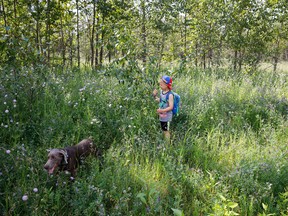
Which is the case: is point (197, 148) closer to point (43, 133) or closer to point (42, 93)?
point (43, 133)

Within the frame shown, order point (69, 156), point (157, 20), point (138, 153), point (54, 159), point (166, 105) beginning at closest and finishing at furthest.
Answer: point (54, 159), point (69, 156), point (138, 153), point (166, 105), point (157, 20)

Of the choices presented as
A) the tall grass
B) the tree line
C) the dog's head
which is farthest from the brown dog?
the tree line

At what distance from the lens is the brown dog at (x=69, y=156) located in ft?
10.2

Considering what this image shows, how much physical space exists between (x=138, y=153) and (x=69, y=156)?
105 cm

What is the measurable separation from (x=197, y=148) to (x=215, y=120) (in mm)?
1385

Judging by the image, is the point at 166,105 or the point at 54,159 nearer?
the point at 54,159

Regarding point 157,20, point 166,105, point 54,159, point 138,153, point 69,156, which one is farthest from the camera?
point 157,20

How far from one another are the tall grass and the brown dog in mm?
134

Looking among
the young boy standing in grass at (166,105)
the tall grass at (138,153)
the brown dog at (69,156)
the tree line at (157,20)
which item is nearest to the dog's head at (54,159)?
the brown dog at (69,156)

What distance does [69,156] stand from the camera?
11.0ft

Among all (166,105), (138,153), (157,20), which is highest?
(157,20)

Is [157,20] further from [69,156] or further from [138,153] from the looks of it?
[69,156]

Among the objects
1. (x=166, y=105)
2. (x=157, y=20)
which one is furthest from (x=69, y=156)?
(x=157, y=20)

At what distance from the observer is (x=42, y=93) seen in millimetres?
5367
